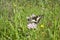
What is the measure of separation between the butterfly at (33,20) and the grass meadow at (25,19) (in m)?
0.04

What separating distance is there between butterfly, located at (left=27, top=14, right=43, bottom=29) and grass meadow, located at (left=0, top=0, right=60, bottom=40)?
43 mm

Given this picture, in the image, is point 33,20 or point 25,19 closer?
point 33,20

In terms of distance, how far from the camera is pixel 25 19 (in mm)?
3631

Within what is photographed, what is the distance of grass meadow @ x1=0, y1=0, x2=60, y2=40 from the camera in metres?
3.33

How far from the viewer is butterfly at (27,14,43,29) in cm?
345

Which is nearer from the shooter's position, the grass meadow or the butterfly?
the grass meadow

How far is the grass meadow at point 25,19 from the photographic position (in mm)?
3330

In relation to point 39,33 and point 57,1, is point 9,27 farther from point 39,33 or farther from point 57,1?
point 57,1

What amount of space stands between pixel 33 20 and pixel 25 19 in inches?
6.2

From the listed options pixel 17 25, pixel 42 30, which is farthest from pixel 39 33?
pixel 17 25

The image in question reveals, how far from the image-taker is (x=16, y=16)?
3682 mm

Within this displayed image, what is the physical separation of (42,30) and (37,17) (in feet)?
0.95

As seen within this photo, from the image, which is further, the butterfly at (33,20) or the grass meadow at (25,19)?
the butterfly at (33,20)

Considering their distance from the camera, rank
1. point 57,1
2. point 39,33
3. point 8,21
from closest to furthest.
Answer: point 39,33 < point 8,21 < point 57,1
